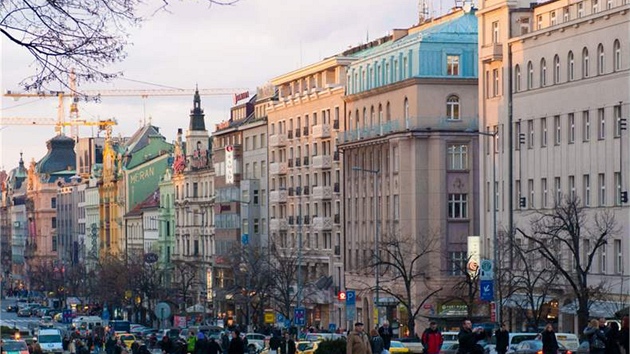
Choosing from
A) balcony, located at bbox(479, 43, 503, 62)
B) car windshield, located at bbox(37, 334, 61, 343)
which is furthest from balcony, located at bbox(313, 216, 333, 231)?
car windshield, located at bbox(37, 334, 61, 343)

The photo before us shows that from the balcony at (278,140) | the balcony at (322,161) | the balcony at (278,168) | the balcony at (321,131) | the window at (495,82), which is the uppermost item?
the window at (495,82)

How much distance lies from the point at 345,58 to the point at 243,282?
47.2ft

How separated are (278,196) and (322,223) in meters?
11.5

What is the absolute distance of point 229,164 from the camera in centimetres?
13838

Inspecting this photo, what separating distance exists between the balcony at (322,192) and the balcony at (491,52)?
26.5m

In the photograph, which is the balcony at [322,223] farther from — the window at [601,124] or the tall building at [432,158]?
the window at [601,124]

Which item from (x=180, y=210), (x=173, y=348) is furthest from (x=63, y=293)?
(x=173, y=348)

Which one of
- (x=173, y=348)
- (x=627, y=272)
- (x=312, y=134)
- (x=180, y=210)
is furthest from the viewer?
(x=180, y=210)

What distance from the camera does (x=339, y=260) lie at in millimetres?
111500

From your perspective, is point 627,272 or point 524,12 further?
point 524,12

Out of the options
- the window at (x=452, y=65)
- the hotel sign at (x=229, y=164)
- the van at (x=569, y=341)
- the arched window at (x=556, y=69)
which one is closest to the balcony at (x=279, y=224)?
the hotel sign at (x=229, y=164)

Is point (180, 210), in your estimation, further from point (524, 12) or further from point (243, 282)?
point (524, 12)

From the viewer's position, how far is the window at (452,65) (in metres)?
96.9

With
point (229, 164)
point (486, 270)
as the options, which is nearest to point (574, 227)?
point (486, 270)
